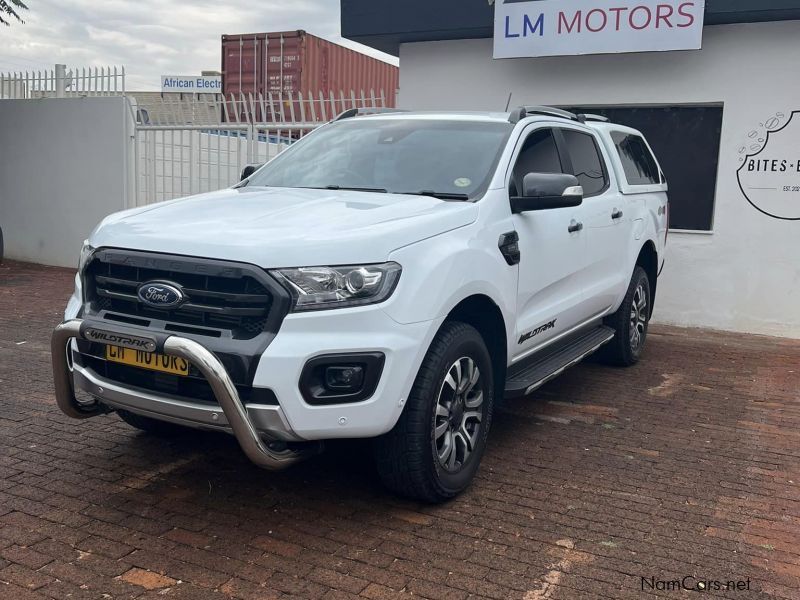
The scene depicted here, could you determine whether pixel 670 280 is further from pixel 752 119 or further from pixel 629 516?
pixel 629 516

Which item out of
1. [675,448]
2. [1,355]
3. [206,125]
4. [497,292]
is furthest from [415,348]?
[206,125]

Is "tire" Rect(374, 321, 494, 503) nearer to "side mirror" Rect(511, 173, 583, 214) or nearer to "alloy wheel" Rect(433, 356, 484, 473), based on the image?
"alloy wheel" Rect(433, 356, 484, 473)

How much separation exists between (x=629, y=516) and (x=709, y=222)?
6186 millimetres

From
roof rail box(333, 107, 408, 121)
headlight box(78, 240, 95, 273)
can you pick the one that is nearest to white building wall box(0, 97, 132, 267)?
roof rail box(333, 107, 408, 121)

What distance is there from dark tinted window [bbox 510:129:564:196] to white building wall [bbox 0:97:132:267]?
848 cm

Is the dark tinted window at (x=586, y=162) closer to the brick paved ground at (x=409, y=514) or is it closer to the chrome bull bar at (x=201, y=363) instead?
the brick paved ground at (x=409, y=514)

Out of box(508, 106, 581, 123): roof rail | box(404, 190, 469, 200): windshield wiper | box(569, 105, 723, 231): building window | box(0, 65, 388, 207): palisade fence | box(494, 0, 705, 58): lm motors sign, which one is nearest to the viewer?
box(404, 190, 469, 200): windshield wiper

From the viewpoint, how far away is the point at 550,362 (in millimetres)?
5207

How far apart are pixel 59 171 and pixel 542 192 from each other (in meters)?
10.6

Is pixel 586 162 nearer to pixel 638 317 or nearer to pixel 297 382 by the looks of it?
pixel 638 317

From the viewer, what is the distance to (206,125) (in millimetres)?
11398

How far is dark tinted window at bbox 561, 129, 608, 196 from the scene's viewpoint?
5859 millimetres

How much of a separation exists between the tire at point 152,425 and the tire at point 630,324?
12.1 ft

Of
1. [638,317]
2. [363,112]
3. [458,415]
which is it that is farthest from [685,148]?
[458,415]
